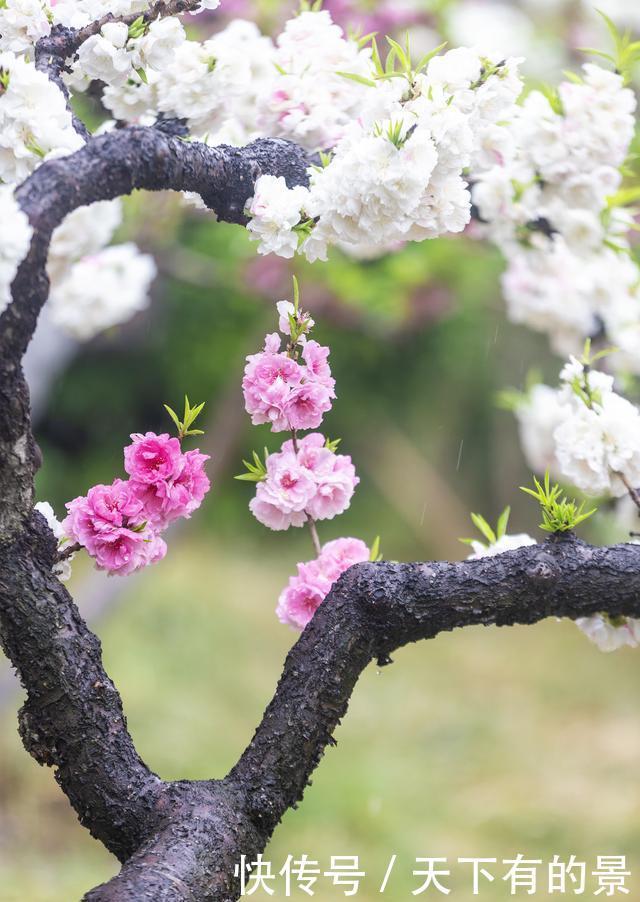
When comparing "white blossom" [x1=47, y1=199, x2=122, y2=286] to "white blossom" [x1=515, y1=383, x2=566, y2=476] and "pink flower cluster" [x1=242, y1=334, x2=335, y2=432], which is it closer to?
"pink flower cluster" [x1=242, y1=334, x2=335, y2=432]

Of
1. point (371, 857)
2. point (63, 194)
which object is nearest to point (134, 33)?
point (63, 194)

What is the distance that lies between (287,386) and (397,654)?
13.1ft

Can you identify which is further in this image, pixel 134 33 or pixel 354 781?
pixel 354 781

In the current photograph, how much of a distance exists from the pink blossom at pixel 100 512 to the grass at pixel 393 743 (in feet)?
6.38

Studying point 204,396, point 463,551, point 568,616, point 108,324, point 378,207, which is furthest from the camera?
point 204,396

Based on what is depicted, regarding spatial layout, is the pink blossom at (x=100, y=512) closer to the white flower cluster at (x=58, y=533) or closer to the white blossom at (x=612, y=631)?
the white flower cluster at (x=58, y=533)

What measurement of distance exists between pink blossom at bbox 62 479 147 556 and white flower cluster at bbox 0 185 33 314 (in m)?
0.26

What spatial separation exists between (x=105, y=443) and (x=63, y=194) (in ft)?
18.2

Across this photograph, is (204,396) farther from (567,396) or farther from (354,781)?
(567,396)

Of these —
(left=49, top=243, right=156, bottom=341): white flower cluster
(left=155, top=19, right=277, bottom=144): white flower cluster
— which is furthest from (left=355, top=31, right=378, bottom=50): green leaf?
(left=49, top=243, right=156, bottom=341): white flower cluster

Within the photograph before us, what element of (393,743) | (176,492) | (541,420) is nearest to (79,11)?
(176,492)

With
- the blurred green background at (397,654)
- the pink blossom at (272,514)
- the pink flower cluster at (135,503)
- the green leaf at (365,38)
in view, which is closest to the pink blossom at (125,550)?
the pink flower cluster at (135,503)

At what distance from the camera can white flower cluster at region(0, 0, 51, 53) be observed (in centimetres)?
111

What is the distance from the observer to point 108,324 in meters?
2.37
